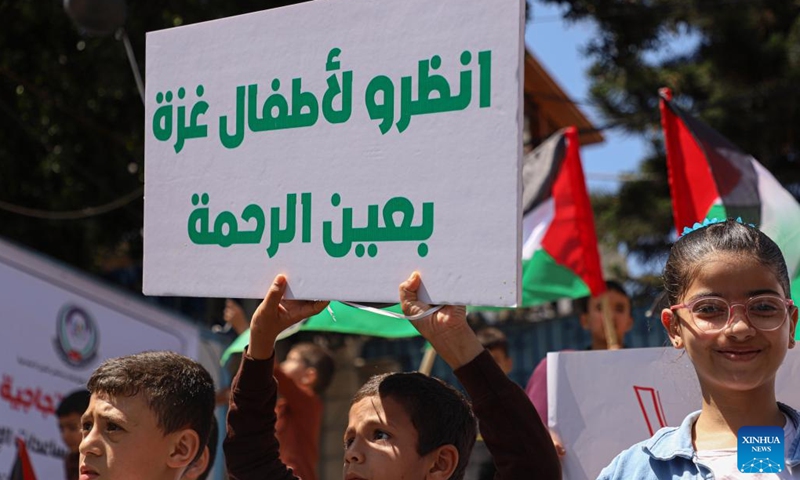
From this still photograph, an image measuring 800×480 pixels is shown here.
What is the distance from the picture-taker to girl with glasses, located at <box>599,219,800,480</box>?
225 cm

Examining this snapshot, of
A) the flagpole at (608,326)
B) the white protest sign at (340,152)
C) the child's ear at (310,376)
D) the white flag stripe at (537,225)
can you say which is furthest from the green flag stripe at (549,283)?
the white protest sign at (340,152)

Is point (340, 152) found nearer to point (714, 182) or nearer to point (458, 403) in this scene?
point (458, 403)

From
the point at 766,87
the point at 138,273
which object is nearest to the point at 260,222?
the point at 138,273

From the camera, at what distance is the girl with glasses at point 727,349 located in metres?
2.25

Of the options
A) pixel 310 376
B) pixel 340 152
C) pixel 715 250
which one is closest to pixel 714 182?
pixel 310 376

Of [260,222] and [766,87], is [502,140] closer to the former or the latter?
[260,222]

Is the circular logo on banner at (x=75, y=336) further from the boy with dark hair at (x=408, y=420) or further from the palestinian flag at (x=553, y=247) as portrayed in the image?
the boy with dark hair at (x=408, y=420)

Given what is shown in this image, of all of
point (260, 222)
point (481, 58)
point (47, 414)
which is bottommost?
point (47, 414)

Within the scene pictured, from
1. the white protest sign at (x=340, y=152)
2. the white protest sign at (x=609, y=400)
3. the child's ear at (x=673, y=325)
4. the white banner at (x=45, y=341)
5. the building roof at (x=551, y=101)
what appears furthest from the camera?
the building roof at (x=551, y=101)

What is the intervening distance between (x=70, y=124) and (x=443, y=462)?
7749mm

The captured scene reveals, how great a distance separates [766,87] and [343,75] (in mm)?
8920

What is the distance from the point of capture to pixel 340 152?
9.15ft

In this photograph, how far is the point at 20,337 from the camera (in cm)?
592

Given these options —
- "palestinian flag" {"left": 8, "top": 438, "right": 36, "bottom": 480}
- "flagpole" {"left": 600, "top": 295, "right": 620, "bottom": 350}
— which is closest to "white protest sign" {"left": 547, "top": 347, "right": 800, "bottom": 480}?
"flagpole" {"left": 600, "top": 295, "right": 620, "bottom": 350}
